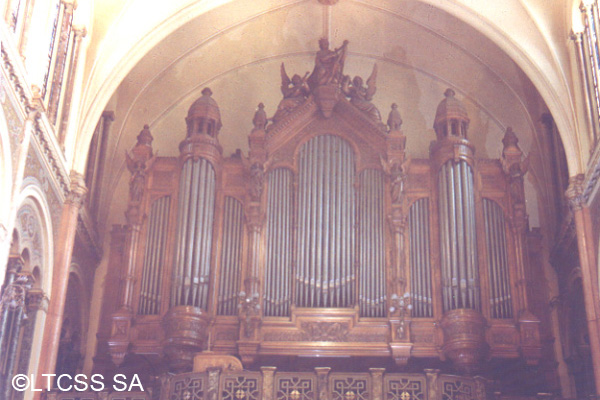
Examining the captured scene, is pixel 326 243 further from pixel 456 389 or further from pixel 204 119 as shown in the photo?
pixel 456 389

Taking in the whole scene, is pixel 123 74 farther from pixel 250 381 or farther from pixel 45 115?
→ pixel 250 381

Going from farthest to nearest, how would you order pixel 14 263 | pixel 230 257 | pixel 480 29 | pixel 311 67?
pixel 311 67 → pixel 480 29 → pixel 230 257 → pixel 14 263

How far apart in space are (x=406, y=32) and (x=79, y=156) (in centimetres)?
729

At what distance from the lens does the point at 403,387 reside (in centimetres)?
1329

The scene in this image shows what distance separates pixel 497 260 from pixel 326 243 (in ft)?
9.72

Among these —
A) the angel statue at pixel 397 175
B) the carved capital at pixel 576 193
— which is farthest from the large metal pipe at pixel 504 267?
the angel statue at pixel 397 175

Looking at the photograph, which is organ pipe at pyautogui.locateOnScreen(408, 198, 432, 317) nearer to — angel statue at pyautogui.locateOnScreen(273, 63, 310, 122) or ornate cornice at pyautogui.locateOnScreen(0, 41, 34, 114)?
angel statue at pyautogui.locateOnScreen(273, 63, 310, 122)

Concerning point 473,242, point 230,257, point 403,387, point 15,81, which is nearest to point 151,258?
point 230,257

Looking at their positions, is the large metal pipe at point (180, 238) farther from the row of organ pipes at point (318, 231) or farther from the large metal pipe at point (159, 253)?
the large metal pipe at point (159, 253)

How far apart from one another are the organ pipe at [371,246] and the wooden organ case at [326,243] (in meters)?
0.02

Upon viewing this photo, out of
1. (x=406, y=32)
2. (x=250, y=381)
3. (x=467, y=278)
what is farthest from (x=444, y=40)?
(x=250, y=381)

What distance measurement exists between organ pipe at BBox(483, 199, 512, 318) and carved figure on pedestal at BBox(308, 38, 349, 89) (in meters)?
3.67

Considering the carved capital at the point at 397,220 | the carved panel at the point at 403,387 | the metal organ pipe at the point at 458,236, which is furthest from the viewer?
the carved capital at the point at 397,220

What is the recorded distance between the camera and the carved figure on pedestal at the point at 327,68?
17.1 metres
